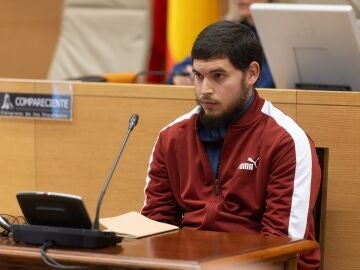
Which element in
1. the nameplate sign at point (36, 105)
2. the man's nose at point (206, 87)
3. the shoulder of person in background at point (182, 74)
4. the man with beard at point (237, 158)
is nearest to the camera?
the man with beard at point (237, 158)

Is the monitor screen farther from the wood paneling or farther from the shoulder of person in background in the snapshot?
the shoulder of person in background

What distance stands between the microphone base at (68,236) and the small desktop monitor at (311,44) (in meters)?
1.60

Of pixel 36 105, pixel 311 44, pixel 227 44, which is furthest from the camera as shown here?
pixel 36 105

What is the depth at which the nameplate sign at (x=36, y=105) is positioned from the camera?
4496 millimetres

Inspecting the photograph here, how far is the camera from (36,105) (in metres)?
4.57

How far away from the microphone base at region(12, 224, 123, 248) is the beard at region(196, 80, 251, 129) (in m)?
0.74

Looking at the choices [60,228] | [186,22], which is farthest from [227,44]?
[186,22]

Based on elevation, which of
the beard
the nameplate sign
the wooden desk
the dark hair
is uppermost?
the dark hair

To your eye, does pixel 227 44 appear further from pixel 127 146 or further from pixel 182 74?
pixel 182 74

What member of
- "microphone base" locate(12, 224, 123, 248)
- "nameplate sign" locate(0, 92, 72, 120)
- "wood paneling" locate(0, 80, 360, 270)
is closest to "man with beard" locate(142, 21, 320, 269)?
"wood paneling" locate(0, 80, 360, 270)

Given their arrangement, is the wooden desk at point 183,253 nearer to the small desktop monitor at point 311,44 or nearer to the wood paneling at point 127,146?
the wood paneling at point 127,146

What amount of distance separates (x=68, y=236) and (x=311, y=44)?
174 cm

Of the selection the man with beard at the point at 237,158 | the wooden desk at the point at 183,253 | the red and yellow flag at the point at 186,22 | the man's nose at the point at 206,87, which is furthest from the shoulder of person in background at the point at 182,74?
the wooden desk at the point at 183,253

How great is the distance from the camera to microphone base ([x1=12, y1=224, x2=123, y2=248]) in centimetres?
266
